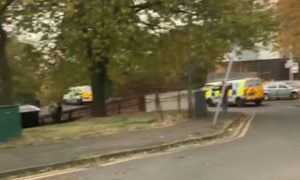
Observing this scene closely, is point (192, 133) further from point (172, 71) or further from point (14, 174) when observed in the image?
point (172, 71)

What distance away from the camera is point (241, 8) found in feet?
77.8

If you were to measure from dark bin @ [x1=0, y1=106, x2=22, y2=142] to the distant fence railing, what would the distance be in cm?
1604

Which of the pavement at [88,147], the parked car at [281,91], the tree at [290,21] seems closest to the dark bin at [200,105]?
the pavement at [88,147]

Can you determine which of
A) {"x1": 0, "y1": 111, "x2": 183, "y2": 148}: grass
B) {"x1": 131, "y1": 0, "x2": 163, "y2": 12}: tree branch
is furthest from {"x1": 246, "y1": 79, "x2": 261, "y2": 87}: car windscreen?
{"x1": 0, "y1": 111, "x2": 183, "y2": 148}: grass

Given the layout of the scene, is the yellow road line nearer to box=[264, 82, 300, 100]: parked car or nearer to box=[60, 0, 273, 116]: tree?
box=[60, 0, 273, 116]: tree

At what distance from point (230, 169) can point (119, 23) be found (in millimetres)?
12148

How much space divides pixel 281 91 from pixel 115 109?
810 inches

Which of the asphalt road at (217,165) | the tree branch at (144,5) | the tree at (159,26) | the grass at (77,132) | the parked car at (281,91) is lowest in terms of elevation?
the parked car at (281,91)

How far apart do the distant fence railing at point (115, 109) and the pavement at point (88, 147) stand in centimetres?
1351

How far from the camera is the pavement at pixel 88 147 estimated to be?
456 inches

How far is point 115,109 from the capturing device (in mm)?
31672

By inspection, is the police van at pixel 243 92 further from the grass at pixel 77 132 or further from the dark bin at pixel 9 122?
the dark bin at pixel 9 122

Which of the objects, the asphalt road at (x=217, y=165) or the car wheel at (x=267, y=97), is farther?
the car wheel at (x=267, y=97)

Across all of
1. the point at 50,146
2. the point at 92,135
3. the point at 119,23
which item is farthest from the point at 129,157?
the point at 119,23
